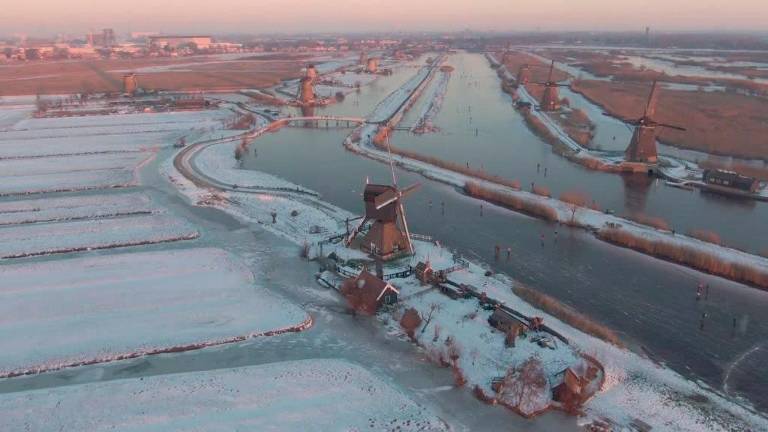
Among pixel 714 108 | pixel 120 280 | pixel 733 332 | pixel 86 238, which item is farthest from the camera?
pixel 714 108

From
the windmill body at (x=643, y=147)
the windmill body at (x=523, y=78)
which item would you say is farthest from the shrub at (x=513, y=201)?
the windmill body at (x=523, y=78)

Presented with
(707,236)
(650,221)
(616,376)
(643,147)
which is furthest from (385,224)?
(643,147)

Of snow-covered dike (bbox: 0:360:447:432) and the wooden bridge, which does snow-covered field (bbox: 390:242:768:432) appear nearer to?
snow-covered dike (bbox: 0:360:447:432)

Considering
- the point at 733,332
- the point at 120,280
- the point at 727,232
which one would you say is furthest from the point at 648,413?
the point at 120,280

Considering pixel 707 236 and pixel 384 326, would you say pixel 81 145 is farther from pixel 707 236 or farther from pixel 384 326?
pixel 707 236

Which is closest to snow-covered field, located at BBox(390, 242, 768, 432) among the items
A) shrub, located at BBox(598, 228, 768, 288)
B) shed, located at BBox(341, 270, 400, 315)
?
shed, located at BBox(341, 270, 400, 315)

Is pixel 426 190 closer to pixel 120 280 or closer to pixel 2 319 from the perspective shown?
pixel 120 280

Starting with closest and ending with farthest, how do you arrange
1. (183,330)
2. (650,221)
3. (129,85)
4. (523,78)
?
(183,330) < (650,221) < (129,85) < (523,78)
